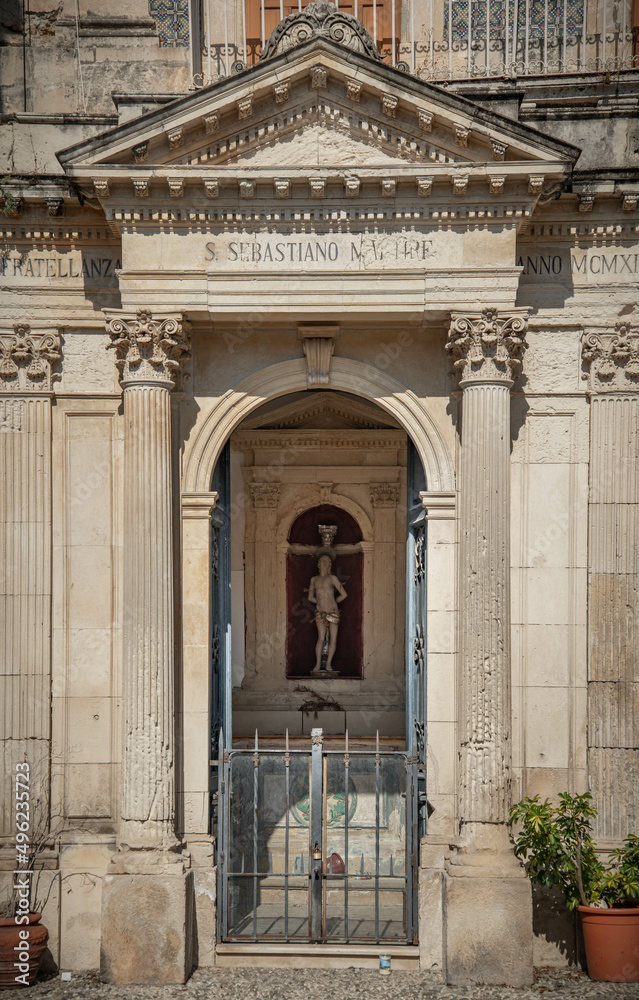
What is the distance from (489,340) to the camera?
26.3 ft

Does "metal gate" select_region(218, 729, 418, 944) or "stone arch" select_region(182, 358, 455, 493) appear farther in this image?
"stone arch" select_region(182, 358, 455, 493)

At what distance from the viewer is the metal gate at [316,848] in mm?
8359

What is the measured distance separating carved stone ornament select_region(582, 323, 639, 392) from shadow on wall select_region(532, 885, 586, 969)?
13.8 ft

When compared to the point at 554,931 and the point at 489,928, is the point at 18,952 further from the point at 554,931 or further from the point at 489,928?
the point at 554,931

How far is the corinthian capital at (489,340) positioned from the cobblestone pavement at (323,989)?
471 centimetres

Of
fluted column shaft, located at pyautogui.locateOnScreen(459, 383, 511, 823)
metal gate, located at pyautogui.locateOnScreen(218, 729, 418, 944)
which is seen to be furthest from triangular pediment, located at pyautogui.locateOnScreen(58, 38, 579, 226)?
metal gate, located at pyautogui.locateOnScreen(218, 729, 418, 944)

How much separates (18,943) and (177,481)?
3.79 metres

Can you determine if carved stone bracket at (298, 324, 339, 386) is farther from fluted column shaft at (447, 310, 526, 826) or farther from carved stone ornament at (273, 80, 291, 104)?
carved stone ornament at (273, 80, 291, 104)

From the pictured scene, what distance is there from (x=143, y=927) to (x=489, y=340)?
533 centimetres

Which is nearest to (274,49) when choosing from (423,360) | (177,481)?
(423,360)

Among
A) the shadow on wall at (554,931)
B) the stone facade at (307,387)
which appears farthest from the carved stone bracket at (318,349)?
the shadow on wall at (554,931)

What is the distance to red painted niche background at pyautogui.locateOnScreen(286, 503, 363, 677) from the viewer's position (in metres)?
14.5

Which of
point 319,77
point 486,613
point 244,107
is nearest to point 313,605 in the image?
point 486,613

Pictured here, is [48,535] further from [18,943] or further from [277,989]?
[277,989]
